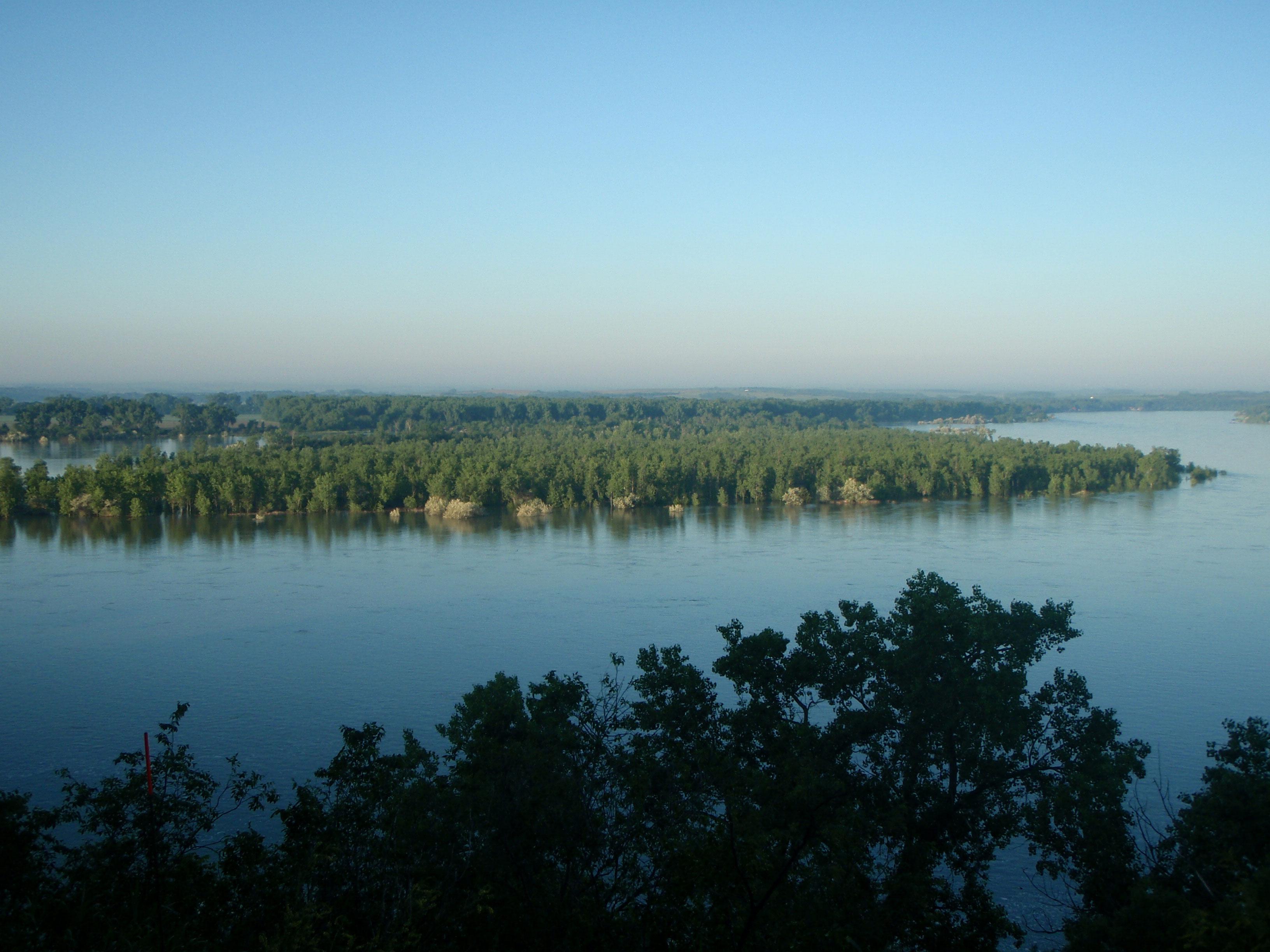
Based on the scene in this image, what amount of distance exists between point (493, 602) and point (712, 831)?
10735 mm

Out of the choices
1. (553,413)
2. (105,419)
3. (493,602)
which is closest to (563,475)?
(493,602)

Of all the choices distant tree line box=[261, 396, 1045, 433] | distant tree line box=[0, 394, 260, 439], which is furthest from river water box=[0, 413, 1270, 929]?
distant tree line box=[0, 394, 260, 439]

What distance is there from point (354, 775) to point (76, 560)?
54.2 ft

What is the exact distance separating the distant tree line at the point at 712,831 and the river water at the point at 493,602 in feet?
8.96

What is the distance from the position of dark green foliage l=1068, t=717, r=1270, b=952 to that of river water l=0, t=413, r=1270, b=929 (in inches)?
137

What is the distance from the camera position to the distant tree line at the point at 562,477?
84.6ft

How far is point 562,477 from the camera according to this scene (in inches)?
1105

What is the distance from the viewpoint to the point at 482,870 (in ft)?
16.1

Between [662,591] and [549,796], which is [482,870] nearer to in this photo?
[549,796]

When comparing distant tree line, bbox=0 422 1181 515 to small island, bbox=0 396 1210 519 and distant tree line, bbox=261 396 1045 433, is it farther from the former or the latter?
distant tree line, bbox=261 396 1045 433

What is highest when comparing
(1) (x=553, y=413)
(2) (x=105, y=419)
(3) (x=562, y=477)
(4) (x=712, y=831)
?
(1) (x=553, y=413)

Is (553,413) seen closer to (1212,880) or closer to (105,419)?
(105,419)

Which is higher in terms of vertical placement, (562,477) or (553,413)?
(553,413)

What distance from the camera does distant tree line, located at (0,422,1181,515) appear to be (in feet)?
84.6
